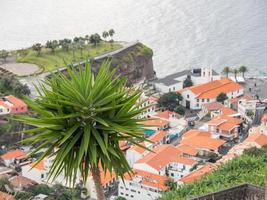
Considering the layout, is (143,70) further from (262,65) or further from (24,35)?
(24,35)

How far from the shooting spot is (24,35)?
76.1 metres

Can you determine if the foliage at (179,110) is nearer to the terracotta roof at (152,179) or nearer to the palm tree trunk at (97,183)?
the terracotta roof at (152,179)

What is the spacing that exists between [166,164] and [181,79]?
21434mm

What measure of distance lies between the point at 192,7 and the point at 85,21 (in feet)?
49.5

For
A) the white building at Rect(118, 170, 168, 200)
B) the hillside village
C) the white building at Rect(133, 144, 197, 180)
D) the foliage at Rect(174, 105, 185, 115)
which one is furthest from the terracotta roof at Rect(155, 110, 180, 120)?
the white building at Rect(118, 170, 168, 200)

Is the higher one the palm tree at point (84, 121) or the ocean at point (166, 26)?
the palm tree at point (84, 121)

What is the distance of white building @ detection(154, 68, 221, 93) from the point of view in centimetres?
5397

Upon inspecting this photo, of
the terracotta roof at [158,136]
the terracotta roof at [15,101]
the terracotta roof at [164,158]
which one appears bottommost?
the terracotta roof at [158,136]

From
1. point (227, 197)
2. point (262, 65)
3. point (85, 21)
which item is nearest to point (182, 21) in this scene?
point (85, 21)

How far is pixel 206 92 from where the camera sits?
50.5 m

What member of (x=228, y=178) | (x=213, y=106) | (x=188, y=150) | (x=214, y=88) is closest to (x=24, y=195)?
(x=188, y=150)

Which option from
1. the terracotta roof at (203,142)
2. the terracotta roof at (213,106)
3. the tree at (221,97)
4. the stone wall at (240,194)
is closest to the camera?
the stone wall at (240,194)

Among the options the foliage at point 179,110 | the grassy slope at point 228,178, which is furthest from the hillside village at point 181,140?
the grassy slope at point 228,178

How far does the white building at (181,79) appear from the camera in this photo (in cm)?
5397
